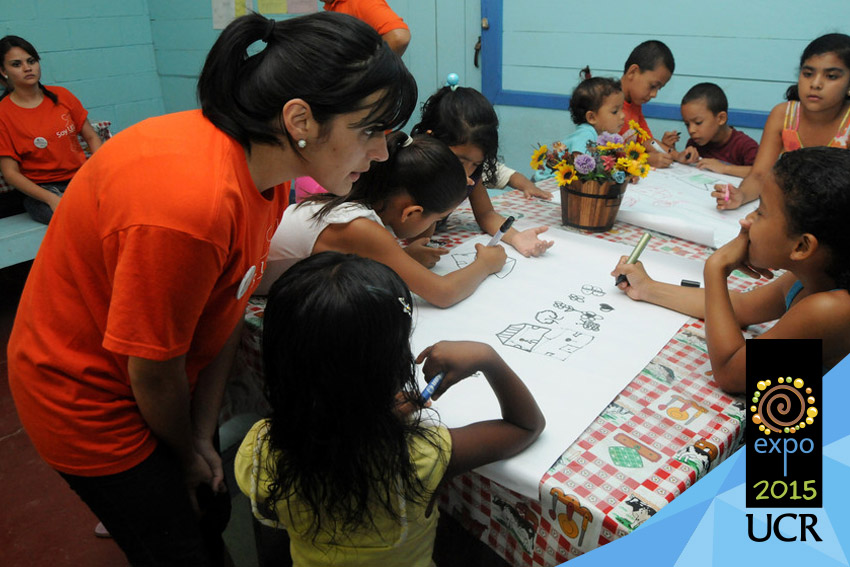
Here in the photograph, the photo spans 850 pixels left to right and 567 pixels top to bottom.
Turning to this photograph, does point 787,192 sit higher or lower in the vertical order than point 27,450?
higher

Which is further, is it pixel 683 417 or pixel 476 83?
pixel 476 83

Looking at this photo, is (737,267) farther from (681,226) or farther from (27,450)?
(27,450)

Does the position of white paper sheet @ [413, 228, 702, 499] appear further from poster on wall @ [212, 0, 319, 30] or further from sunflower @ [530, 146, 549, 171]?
poster on wall @ [212, 0, 319, 30]

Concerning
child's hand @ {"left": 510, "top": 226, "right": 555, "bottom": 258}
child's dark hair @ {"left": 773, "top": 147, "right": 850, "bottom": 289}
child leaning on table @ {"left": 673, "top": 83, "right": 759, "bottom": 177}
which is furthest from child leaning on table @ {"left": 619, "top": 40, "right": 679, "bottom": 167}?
child's dark hair @ {"left": 773, "top": 147, "right": 850, "bottom": 289}

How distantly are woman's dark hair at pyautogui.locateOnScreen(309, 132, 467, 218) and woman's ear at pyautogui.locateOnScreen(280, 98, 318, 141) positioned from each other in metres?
A: 0.48

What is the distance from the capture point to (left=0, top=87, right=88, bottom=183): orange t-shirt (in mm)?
3006

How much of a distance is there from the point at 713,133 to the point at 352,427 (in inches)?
86.4

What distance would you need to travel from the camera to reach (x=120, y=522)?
922mm

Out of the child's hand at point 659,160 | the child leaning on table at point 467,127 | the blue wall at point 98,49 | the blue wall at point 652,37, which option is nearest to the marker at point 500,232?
the child leaning on table at point 467,127

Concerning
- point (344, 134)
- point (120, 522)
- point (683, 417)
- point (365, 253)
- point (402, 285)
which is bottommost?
point (120, 522)

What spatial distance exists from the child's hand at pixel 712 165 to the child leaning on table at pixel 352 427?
1.68 m

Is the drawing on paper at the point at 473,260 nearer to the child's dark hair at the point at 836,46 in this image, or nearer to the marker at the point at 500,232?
the marker at the point at 500,232

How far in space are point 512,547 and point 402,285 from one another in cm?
40

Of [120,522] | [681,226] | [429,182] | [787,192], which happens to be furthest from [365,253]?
[681,226]
